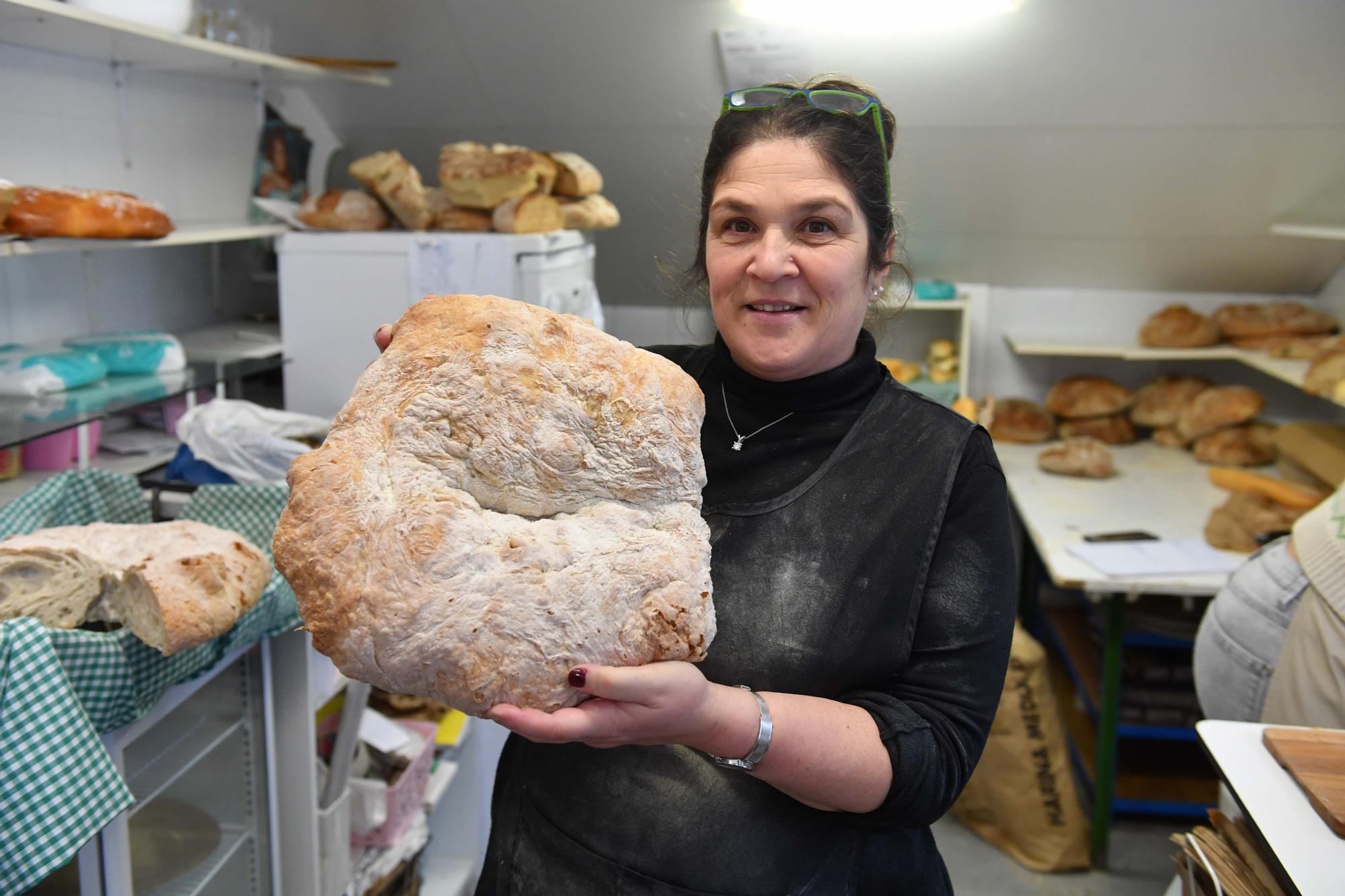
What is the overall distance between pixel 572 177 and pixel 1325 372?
2351 mm

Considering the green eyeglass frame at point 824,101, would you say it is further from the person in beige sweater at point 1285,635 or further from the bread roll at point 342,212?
the bread roll at point 342,212

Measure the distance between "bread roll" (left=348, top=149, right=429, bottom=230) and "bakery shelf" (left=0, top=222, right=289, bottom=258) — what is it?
302 millimetres

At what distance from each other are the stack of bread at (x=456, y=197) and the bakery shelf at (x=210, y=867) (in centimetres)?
174

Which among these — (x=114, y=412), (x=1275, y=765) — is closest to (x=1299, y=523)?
(x=1275, y=765)

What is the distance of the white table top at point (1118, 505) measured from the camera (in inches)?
103

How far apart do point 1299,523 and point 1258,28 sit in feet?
5.86

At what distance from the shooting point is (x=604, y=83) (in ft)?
11.2

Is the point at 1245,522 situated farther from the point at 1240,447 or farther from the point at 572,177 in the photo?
Answer: the point at 572,177

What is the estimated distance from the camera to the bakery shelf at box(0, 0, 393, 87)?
195cm

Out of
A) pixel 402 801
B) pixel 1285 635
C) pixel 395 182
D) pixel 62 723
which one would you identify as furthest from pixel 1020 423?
pixel 62 723

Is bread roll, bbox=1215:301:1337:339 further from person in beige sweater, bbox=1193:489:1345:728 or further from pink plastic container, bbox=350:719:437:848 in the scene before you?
pink plastic container, bbox=350:719:437:848

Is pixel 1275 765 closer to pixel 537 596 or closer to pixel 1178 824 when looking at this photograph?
pixel 537 596

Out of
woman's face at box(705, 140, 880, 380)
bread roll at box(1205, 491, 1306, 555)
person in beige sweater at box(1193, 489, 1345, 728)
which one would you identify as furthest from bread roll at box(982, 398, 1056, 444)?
woman's face at box(705, 140, 880, 380)

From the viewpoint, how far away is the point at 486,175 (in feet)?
9.37
